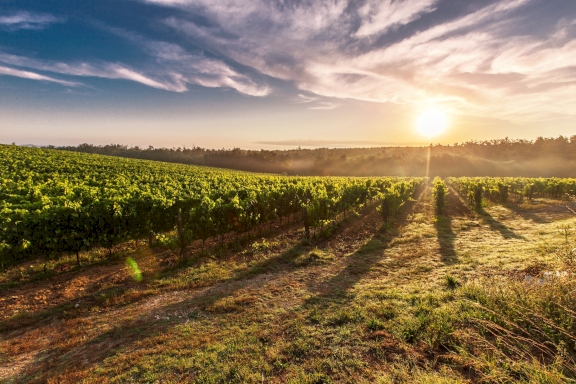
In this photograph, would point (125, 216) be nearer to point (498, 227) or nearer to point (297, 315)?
point (297, 315)

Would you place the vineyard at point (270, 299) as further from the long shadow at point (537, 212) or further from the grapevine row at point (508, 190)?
the grapevine row at point (508, 190)

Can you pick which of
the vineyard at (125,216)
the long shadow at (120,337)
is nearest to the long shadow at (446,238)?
the vineyard at (125,216)

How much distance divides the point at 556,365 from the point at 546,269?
544 centimetres

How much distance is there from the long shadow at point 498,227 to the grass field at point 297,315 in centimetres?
102

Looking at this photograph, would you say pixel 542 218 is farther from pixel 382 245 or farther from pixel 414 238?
pixel 382 245

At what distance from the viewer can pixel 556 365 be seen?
3.96 m

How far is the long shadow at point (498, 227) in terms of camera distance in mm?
12975

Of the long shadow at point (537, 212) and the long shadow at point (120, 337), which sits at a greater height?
the long shadow at point (537, 212)

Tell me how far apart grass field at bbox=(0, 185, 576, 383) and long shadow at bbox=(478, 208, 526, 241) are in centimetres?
102

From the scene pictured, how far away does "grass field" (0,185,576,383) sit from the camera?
14.8 ft

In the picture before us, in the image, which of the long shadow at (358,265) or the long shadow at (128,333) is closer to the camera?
the long shadow at (128,333)

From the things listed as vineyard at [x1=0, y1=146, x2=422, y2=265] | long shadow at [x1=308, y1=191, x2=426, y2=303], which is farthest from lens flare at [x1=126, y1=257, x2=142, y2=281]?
long shadow at [x1=308, y1=191, x2=426, y2=303]

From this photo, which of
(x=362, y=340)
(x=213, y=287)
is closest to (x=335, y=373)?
(x=362, y=340)

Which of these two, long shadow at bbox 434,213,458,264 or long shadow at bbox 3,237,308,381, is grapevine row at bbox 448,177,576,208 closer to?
long shadow at bbox 434,213,458,264
